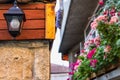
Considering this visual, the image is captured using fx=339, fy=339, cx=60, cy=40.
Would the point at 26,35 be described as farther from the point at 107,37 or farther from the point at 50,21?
the point at 107,37

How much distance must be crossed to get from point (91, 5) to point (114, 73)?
364 cm

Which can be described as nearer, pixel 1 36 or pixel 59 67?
pixel 1 36

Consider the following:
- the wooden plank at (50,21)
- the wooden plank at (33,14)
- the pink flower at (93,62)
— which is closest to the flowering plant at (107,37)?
the pink flower at (93,62)

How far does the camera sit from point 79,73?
4.73 meters

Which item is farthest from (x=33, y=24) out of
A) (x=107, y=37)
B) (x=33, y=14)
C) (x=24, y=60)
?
(x=107, y=37)

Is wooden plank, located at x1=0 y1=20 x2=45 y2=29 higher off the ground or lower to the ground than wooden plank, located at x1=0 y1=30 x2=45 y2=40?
higher

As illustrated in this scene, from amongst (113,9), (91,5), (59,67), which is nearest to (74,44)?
(91,5)

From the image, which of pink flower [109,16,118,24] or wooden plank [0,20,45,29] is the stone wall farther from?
pink flower [109,16,118,24]

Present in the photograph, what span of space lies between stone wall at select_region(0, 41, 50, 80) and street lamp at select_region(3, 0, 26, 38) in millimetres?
318

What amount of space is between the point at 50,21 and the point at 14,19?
1.73 feet

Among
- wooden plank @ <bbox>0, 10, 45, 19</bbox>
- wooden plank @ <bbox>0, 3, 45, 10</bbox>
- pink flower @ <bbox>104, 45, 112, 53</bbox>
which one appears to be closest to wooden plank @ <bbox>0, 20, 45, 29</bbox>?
wooden plank @ <bbox>0, 10, 45, 19</bbox>

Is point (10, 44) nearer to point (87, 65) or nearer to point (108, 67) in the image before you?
point (87, 65)

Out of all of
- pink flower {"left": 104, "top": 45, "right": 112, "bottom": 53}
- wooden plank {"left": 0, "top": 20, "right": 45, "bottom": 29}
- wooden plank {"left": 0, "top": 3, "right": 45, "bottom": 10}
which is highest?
wooden plank {"left": 0, "top": 3, "right": 45, "bottom": 10}

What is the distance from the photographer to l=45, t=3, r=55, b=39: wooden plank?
4480 mm
